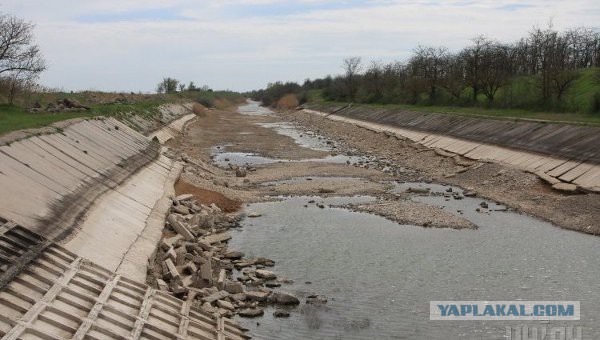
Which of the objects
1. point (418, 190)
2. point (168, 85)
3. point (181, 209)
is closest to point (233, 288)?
point (181, 209)

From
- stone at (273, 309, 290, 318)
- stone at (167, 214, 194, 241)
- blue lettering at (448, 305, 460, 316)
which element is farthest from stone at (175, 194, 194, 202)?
blue lettering at (448, 305, 460, 316)

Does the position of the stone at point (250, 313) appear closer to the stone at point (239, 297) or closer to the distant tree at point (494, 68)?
the stone at point (239, 297)

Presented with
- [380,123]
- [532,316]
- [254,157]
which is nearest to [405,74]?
[380,123]

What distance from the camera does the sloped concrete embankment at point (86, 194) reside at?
16.2 meters

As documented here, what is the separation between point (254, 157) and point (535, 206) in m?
29.3

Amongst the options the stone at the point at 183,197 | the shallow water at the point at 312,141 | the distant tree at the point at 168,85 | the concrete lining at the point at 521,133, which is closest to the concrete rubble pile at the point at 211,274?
the stone at the point at 183,197

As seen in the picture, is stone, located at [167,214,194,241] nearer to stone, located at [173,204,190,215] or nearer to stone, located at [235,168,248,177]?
stone, located at [173,204,190,215]

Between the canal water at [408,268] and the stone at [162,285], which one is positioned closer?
the canal water at [408,268]

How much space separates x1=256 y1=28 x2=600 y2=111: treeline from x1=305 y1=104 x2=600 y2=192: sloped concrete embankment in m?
7.07

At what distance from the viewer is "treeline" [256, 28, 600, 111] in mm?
53969

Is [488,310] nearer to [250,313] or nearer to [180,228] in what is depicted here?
[250,313]

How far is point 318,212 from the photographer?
2805 centimetres

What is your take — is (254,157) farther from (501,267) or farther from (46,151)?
(501,267)

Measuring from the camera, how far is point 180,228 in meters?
22.2
